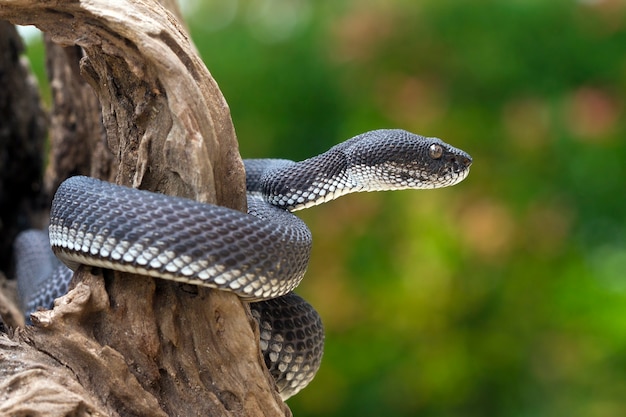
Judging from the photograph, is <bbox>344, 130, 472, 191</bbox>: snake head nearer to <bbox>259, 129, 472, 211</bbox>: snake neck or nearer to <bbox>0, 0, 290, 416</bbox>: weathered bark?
<bbox>259, 129, 472, 211</bbox>: snake neck

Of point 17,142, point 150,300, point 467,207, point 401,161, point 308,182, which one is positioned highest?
point 401,161

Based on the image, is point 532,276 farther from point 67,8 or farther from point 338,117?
point 67,8

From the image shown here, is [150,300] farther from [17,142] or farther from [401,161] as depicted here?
[17,142]

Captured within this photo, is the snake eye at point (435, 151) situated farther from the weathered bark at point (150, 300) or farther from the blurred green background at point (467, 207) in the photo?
the blurred green background at point (467, 207)

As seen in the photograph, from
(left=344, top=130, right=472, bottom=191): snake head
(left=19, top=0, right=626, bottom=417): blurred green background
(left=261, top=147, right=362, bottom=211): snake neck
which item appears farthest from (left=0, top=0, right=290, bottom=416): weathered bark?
(left=19, top=0, right=626, bottom=417): blurred green background

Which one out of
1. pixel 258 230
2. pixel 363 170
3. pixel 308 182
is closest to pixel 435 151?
pixel 363 170

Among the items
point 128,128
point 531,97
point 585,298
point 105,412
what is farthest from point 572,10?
point 105,412

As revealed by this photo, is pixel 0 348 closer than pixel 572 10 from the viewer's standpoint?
Yes
